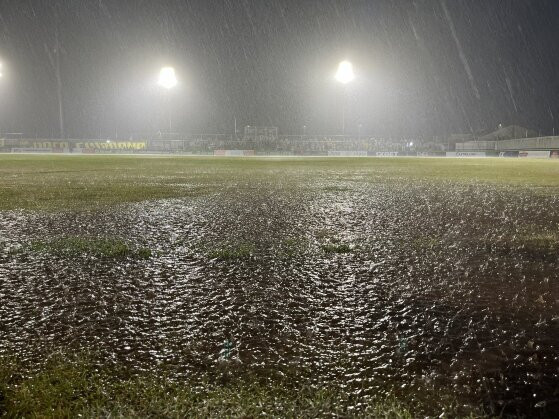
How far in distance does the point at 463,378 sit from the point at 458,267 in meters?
2.06

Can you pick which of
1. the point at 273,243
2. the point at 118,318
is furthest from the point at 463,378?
the point at 273,243

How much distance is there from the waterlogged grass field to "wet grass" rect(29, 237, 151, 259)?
0.03 metres

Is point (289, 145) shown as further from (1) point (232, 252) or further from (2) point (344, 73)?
(1) point (232, 252)

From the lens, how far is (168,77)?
48.8 m

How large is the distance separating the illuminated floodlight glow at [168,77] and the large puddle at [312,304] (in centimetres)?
4578

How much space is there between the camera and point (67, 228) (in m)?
5.36

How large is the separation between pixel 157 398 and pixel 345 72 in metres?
44.8

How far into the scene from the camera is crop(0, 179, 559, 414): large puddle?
6.36ft

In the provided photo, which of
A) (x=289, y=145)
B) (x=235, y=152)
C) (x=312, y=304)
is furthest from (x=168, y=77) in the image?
(x=312, y=304)

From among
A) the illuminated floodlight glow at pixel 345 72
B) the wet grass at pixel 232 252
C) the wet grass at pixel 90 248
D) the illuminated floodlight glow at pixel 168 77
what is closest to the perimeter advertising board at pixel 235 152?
the illuminated floodlight glow at pixel 168 77

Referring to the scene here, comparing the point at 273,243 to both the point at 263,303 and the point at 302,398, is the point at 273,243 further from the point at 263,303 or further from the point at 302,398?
the point at 302,398

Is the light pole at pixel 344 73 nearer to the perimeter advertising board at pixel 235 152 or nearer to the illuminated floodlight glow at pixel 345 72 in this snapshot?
the illuminated floodlight glow at pixel 345 72

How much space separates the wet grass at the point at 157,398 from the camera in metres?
1.58

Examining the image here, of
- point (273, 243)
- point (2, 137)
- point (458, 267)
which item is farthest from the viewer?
point (2, 137)
